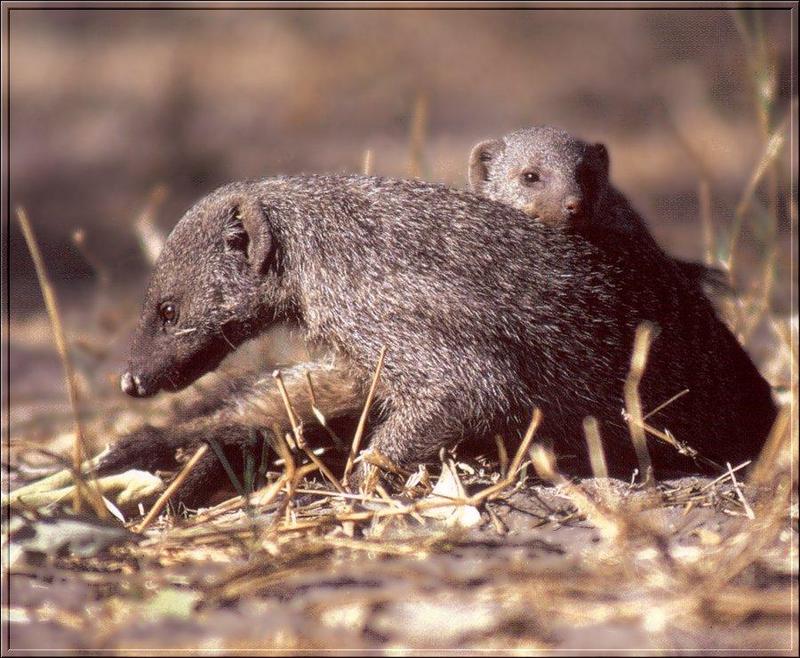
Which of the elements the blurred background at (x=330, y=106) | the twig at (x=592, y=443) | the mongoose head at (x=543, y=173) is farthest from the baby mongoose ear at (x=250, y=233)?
the blurred background at (x=330, y=106)

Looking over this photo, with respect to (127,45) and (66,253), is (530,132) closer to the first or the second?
(66,253)

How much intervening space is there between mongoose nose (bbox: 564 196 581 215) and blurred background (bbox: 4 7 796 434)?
278 cm

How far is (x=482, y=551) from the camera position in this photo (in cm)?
236

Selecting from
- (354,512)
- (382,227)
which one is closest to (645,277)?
(382,227)

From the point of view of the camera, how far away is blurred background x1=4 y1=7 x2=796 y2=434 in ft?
24.5

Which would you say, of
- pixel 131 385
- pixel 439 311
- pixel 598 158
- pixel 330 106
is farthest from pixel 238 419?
pixel 330 106

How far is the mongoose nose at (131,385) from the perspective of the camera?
3.22 metres

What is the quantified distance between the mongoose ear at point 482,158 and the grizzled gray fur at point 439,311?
60 centimetres

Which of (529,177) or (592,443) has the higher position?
(529,177)

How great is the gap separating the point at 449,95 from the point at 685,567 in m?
8.62

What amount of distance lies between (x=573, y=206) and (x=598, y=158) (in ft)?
1.81

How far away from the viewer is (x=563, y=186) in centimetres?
335

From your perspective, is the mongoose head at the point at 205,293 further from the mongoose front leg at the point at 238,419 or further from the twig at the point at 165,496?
the twig at the point at 165,496

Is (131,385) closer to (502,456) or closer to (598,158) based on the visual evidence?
(502,456)
